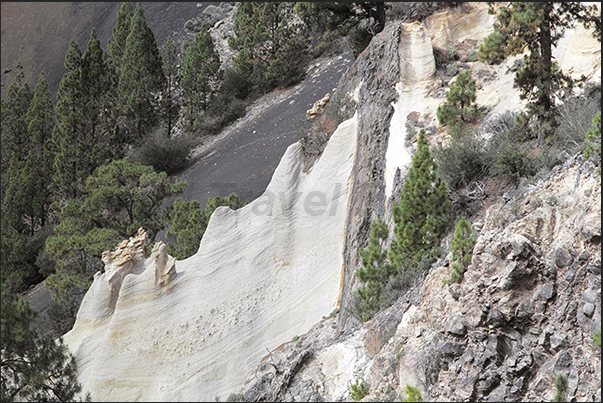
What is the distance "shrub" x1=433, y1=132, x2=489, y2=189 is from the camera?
8.92 m

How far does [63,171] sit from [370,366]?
15933 mm

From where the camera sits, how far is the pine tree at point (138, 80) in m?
23.6

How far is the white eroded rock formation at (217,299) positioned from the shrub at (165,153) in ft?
34.0

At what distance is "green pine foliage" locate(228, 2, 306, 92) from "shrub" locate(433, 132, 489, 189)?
1612 centimetres

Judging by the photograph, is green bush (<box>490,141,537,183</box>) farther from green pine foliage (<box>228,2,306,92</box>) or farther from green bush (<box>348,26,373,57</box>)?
green pine foliage (<box>228,2,306,92</box>)

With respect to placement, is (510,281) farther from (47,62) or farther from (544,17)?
(47,62)

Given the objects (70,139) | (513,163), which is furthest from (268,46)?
(513,163)

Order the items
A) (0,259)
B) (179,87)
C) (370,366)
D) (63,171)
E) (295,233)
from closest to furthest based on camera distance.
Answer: (370,366) → (295,233) → (0,259) → (63,171) → (179,87)

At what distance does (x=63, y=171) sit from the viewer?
19953mm

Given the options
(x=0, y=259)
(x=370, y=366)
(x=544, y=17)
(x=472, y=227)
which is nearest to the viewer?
(x=370, y=366)

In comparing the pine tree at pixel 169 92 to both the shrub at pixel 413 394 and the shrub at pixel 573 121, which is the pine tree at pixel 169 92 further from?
the shrub at pixel 413 394

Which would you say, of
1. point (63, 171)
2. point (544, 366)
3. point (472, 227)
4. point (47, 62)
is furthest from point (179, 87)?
point (544, 366)

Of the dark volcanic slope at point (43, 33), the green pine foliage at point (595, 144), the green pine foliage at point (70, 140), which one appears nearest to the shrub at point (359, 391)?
the green pine foliage at point (595, 144)

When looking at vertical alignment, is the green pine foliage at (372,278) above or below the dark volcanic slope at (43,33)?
below
